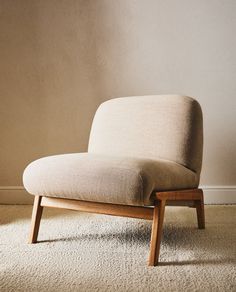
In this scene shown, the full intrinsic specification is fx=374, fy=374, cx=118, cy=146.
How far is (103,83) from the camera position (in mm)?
2562

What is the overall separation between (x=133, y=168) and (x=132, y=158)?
4.6 inches

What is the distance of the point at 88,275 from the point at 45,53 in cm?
176

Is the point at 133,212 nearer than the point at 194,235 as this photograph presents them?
Yes

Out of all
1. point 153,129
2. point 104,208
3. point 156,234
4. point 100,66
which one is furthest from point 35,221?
point 100,66

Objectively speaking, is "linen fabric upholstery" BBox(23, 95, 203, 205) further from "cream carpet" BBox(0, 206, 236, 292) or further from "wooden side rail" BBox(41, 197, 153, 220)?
"cream carpet" BBox(0, 206, 236, 292)

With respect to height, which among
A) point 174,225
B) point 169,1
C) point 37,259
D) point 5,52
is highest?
point 169,1

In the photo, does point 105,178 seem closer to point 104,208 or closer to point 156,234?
point 104,208

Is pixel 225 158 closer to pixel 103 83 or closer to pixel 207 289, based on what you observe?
pixel 103 83

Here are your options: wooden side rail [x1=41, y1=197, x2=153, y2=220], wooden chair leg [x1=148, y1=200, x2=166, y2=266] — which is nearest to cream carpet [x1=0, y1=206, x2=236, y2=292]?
wooden chair leg [x1=148, y1=200, x2=166, y2=266]

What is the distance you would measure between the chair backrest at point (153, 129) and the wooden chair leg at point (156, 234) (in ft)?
1.20

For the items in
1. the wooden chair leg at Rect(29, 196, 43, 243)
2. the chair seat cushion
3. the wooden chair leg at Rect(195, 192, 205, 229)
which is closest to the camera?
the chair seat cushion

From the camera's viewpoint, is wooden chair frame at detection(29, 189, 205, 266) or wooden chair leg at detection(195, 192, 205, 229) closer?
wooden chair frame at detection(29, 189, 205, 266)

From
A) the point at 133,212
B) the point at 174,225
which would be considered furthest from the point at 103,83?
the point at 133,212

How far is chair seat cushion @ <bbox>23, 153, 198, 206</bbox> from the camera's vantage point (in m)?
1.30
